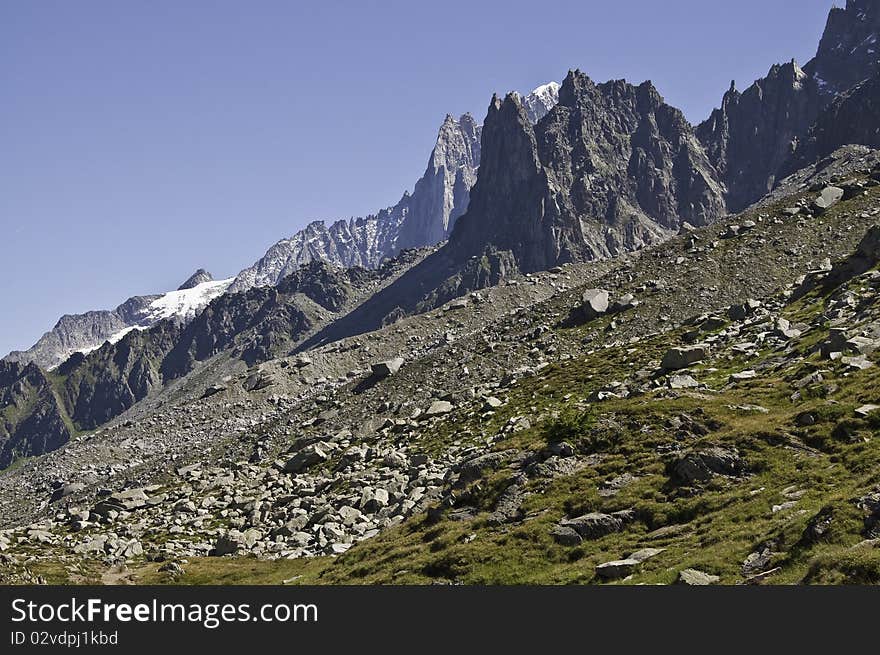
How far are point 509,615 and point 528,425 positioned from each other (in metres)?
38.5

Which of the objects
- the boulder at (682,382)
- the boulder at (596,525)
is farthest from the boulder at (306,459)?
the boulder at (596,525)

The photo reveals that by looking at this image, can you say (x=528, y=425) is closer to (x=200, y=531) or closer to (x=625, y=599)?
(x=200, y=531)

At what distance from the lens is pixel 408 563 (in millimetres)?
34156

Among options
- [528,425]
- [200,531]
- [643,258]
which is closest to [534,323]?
[643,258]

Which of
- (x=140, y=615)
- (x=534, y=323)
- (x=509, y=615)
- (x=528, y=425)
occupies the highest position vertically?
(x=534, y=323)

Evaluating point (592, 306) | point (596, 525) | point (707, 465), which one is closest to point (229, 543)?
point (596, 525)

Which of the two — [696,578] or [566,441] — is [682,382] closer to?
[566,441]

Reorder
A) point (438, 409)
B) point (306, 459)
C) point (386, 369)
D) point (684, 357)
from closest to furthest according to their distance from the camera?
point (684, 357) → point (306, 459) → point (438, 409) → point (386, 369)

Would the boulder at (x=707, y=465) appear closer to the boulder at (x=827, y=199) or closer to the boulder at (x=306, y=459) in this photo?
the boulder at (x=306, y=459)

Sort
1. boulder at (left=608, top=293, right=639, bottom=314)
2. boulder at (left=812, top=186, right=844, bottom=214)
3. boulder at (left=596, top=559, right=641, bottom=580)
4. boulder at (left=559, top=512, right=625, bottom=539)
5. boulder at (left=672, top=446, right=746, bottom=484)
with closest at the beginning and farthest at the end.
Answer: boulder at (left=596, top=559, right=641, bottom=580) < boulder at (left=559, top=512, right=625, bottom=539) < boulder at (left=672, top=446, right=746, bottom=484) < boulder at (left=608, top=293, right=639, bottom=314) < boulder at (left=812, top=186, right=844, bottom=214)

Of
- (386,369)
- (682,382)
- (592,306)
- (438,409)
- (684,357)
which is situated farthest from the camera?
(386,369)

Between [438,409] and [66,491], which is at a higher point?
[438,409]

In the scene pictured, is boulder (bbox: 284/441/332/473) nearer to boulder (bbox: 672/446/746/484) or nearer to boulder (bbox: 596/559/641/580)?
boulder (bbox: 672/446/746/484)

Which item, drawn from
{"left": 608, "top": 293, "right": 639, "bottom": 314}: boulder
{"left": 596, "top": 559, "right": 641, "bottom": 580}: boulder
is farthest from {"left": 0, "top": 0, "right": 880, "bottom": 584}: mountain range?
{"left": 608, "top": 293, "right": 639, "bottom": 314}: boulder
